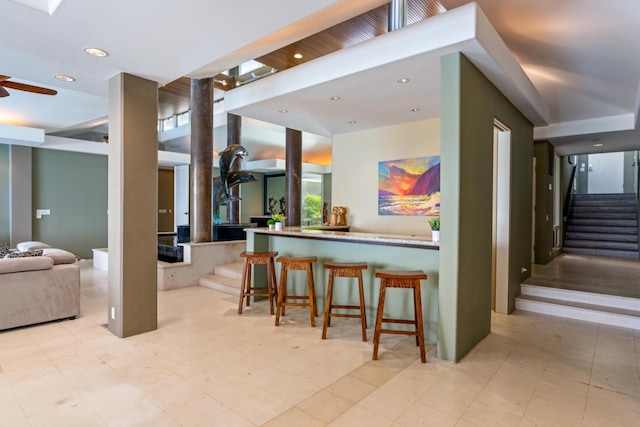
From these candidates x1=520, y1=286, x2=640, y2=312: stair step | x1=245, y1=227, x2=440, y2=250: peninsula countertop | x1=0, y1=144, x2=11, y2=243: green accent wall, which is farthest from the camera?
x1=0, y1=144, x2=11, y2=243: green accent wall

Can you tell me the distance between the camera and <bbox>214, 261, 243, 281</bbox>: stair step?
223 inches

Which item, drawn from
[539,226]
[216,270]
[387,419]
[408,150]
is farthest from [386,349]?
[539,226]

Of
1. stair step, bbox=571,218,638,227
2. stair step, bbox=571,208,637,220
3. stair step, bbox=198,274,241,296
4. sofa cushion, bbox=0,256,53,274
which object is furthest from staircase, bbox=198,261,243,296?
stair step, bbox=571,208,637,220

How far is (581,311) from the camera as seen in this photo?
160 inches

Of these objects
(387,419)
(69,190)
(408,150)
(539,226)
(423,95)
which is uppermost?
(423,95)

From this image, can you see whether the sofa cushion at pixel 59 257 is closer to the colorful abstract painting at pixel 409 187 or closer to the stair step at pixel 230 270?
the stair step at pixel 230 270

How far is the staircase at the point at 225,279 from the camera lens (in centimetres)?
523

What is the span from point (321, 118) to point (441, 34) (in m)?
2.44

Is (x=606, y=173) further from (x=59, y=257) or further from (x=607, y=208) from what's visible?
(x=59, y=257)

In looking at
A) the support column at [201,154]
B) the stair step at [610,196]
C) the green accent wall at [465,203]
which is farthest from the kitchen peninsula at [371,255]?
the stair step at [610,196]

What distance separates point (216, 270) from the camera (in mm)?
6039

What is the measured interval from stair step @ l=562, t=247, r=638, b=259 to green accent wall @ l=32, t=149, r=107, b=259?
11200 mm

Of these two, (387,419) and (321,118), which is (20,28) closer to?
(321,118)

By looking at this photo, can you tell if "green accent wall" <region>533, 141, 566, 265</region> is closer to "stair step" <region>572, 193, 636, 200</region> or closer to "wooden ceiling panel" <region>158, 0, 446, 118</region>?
"wooden ceiling panel" <region>158, 0, 446, 118</region>
